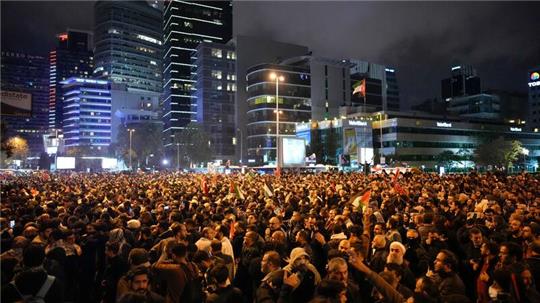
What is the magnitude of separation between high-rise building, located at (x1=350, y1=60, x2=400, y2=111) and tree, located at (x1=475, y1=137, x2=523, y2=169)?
100 ft

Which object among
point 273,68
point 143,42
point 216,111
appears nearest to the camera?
point 273,68

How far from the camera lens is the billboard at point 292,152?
34531 millimetres

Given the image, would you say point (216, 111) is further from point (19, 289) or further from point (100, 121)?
point (19, 289)

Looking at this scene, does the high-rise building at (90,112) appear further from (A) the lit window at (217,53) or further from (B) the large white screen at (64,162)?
(B) the large white screen at (64,162)

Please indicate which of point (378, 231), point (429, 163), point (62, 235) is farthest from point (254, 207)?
point (429, 163)

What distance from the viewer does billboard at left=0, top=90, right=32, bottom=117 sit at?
18.1 metres

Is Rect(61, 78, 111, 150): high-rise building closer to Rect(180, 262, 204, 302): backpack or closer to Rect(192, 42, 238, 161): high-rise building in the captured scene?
Rect(192, 42, 238, 161): high-rise building

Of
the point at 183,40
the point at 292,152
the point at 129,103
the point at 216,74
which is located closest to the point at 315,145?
the point at 216,74

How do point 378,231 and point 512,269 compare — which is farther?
point 378,231

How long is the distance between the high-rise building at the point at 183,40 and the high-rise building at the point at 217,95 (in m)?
27.2

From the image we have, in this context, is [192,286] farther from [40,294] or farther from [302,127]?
[302,127]

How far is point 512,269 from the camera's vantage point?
17.3 feet

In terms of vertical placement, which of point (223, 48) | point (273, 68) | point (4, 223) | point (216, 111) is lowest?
point (4, 223)

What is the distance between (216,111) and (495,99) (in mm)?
107471
